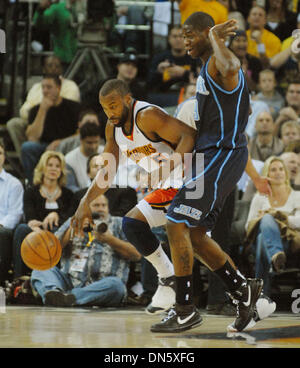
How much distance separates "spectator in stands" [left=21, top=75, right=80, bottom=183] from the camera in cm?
836

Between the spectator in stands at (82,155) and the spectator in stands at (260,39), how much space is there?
9.64ft

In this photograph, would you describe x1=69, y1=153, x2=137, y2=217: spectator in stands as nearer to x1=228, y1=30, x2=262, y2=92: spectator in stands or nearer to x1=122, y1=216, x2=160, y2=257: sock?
x1=122, y1=216, x2=160, y2=257: sock

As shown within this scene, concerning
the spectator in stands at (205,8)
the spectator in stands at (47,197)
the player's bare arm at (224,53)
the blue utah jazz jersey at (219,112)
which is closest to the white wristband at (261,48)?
the spectator in stands at (205,8)

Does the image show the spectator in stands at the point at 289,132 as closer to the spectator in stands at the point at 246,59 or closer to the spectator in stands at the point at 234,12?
the spectator in stands at the point at 246,59

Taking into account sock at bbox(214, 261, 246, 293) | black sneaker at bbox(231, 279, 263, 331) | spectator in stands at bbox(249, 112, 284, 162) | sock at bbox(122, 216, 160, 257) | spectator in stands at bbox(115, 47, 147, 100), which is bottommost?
black sneaker at bbox(231, 279, 263, 331)

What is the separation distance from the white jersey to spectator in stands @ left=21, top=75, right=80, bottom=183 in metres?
3.18

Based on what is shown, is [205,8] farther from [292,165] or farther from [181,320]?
[181,320]

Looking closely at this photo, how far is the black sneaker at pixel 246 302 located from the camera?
4707 mm

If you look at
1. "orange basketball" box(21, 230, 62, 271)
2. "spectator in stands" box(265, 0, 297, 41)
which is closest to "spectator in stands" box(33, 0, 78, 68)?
"spectator in stands" box(265, 0, 297, 41)

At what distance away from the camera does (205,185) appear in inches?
179

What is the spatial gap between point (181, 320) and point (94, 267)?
7.32 ft

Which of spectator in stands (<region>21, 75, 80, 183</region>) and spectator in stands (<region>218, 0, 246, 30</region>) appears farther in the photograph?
spectator in stands (<region>218, 0, 246, 30</region>)
